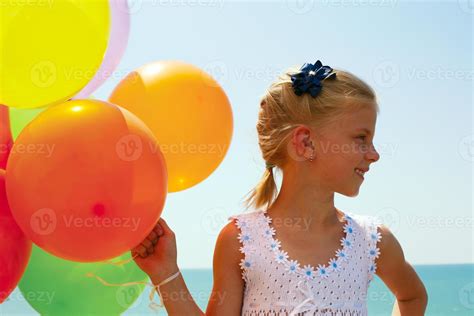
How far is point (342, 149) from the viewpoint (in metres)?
2.63

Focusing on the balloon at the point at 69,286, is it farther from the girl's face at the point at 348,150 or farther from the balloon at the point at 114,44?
the girl's face at the point at 348,150

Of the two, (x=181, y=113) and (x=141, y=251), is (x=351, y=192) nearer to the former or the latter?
(x=181, y=113)

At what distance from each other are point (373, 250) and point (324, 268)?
27 cm

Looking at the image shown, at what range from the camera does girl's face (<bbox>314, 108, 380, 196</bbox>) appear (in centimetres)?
262

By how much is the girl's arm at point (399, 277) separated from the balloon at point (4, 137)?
4.86 ft

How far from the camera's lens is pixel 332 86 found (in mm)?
2727

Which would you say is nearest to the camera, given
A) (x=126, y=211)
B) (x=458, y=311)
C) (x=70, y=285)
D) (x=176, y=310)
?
(x=126, y=211)

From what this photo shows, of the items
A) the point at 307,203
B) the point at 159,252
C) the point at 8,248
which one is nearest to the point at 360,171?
the point at 307,203

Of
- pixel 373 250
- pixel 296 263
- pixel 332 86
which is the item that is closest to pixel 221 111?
pixel 332 86

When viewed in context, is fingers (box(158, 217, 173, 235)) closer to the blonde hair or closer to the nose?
the blonde hair

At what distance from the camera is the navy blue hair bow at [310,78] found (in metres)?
2.71

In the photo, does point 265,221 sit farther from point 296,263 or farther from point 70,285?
point 70,285

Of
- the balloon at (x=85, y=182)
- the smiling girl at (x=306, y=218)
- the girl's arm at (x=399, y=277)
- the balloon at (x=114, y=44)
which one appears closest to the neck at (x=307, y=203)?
the smiling girl at (x=306, y=218)

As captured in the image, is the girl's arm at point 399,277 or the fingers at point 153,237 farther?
the girl's arm at point 399,277
